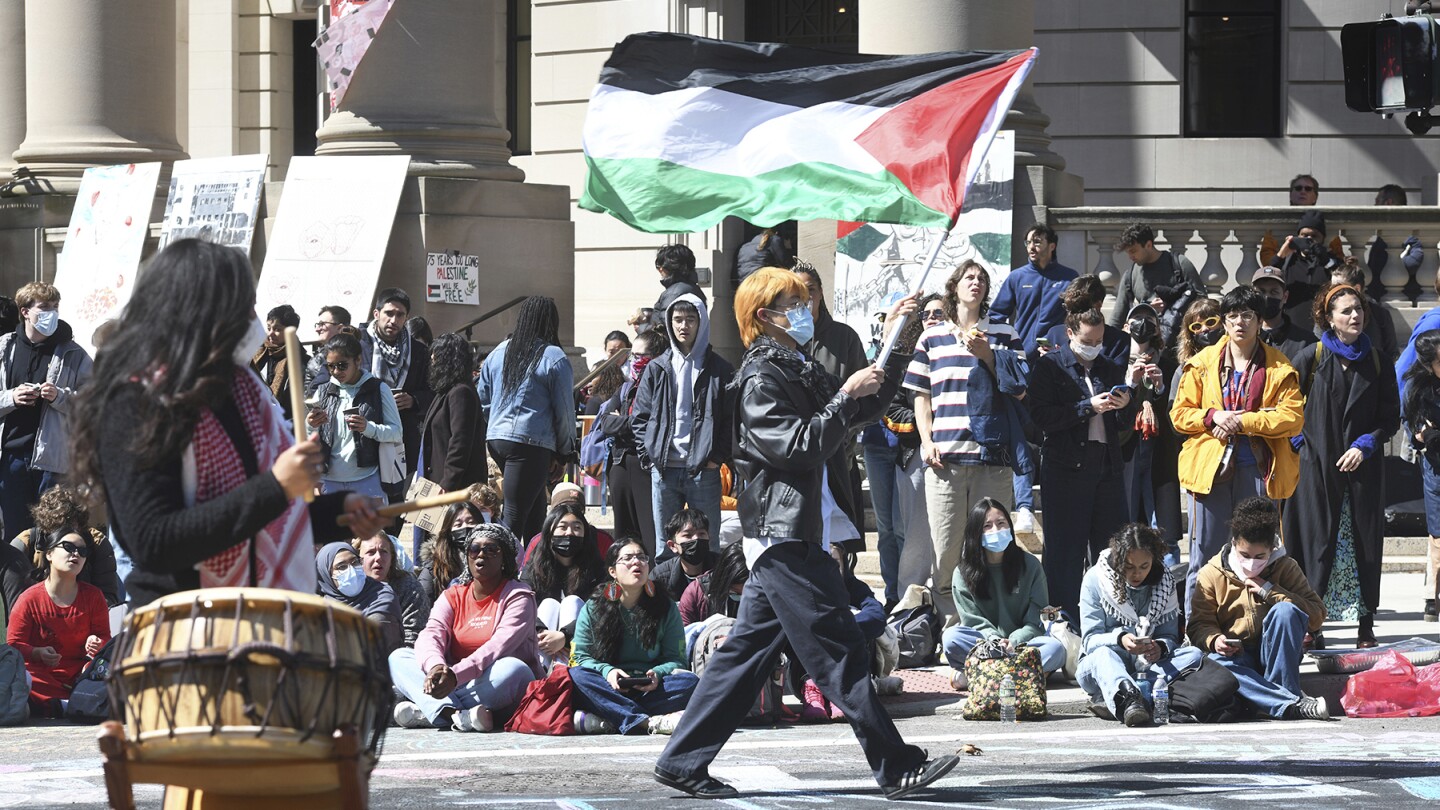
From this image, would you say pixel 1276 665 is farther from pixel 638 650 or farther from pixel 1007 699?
pixel 638 650

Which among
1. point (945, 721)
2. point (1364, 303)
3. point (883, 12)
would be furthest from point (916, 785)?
point (883, 12)

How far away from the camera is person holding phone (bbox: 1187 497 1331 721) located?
33.4 ft

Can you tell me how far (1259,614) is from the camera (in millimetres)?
10398

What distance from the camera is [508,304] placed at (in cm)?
1742

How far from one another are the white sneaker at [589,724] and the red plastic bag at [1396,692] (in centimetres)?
356

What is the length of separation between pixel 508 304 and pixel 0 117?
780cm

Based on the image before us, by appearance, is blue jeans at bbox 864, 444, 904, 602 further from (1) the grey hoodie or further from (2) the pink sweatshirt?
(2) the pink sweatshirt

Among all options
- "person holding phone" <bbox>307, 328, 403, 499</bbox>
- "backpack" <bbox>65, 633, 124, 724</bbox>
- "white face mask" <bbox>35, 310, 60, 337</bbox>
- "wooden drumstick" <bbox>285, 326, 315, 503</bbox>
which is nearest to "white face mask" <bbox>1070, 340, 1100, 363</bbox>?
"person holding phone" <bbox>307, 328, 403, 499</bbox>

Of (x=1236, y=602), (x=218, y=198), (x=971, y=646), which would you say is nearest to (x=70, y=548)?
(x=971, y=646)

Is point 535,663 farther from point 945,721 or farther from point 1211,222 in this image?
point 1211,222

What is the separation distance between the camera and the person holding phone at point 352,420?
12555 millimetres

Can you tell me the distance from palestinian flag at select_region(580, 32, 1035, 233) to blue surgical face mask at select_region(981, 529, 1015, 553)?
2743 millimetres

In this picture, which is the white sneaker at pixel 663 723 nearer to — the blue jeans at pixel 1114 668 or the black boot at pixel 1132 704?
the blue jeans at pixel 1114 668

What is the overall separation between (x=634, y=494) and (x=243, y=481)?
7.69 metres
